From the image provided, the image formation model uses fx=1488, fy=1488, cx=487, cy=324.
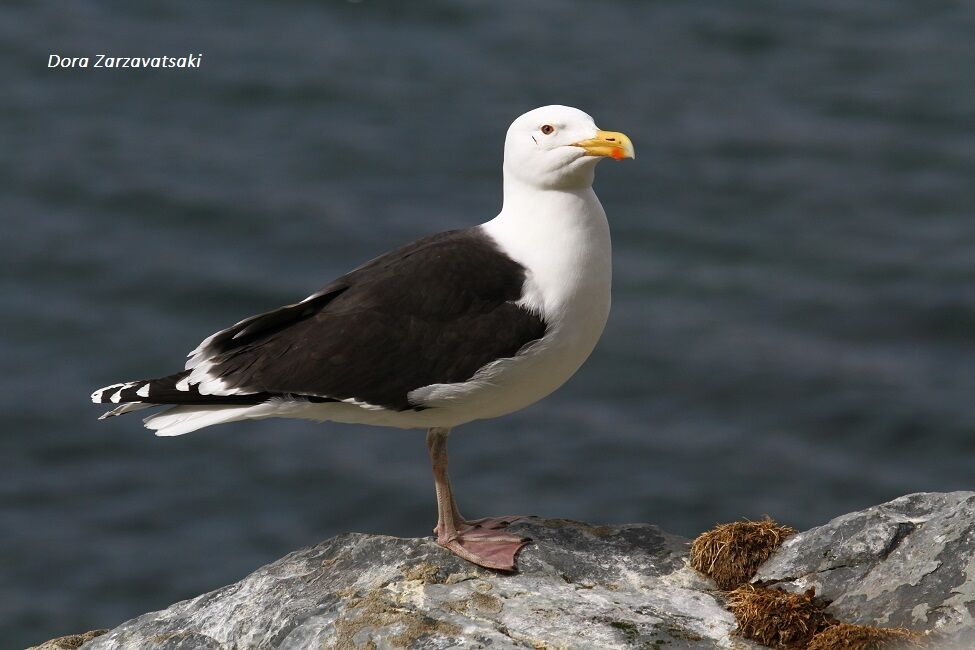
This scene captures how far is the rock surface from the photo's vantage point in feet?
23.4

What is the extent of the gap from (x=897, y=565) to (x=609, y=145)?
267 cm

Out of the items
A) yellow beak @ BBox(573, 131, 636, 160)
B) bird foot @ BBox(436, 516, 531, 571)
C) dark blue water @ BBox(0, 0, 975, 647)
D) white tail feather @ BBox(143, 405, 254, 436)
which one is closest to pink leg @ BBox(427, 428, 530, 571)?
bird foot @ BBox(436, 516, 531, 571)

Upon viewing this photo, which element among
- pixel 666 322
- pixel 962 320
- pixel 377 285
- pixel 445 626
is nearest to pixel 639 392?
pixel 666 322

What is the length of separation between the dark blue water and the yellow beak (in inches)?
299

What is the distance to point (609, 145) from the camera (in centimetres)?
812

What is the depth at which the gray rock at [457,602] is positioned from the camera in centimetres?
714

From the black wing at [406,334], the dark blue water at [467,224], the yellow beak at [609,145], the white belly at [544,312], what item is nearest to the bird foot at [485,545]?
the white belly at [544,312]

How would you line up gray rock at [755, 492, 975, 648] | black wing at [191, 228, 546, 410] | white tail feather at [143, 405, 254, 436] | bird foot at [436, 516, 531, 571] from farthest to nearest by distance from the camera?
white tail feather at [143, 405, 254, 436] < black wing at [191, 228, 546, 410] < bird foot at [436, 516, 531, 571] < gray rock at [755, 492, 975, 648]

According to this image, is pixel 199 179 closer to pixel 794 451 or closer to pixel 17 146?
pixel 17 146

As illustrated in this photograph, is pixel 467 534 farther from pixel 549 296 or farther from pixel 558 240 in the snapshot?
pixel 558 240

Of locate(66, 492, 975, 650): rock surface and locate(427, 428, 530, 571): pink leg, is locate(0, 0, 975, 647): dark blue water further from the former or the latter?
locate(66, 492, 975, 650): rock surface

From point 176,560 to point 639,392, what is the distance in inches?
212

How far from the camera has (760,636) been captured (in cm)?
724

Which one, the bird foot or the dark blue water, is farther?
the dark blue water
